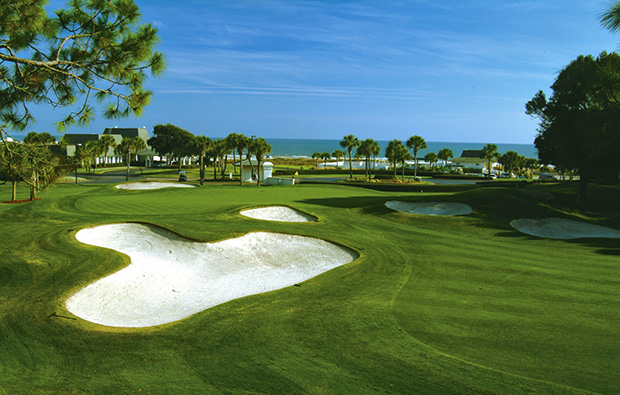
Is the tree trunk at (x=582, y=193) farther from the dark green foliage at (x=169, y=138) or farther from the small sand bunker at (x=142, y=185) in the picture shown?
the dark green foliage at (x=169, y=138)

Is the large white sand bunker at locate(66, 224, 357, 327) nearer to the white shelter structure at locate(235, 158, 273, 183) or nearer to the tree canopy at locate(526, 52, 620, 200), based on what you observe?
the tree canopy at locate(526, 52, 620, 200)

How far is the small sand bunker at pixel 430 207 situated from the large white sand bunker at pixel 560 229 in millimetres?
3504

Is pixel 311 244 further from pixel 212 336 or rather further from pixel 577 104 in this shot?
pixel 577 104

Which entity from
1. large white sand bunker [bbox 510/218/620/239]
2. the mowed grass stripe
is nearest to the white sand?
large white sand bunker [bbox 510/218/620/239]

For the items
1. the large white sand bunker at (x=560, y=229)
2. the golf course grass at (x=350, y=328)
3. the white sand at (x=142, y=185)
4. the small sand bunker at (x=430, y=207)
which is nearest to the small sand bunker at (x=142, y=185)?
the white sand at (x=142, y=185)

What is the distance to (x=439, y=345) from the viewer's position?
937 centimetres

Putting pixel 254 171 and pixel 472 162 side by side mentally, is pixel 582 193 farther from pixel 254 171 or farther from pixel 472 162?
pixel 472 162

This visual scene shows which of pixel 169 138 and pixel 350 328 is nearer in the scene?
pixel 350 328

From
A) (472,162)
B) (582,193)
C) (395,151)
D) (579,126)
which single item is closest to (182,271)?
(579,126)

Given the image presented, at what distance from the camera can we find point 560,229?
86.3 feet

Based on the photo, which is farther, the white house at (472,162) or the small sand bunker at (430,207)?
the white house at (472,162)

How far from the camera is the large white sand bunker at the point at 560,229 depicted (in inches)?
1002

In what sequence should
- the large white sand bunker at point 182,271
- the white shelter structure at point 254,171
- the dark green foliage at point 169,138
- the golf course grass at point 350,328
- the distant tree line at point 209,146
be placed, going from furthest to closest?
the dark green foliage at point 169,138 → the white shelter structure at point 254,171 → the distant tree line at point 209,146 → the large white sand bunker at point 182,271 → the golf course grass at point 350,328

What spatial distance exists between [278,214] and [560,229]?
54.9 feet
